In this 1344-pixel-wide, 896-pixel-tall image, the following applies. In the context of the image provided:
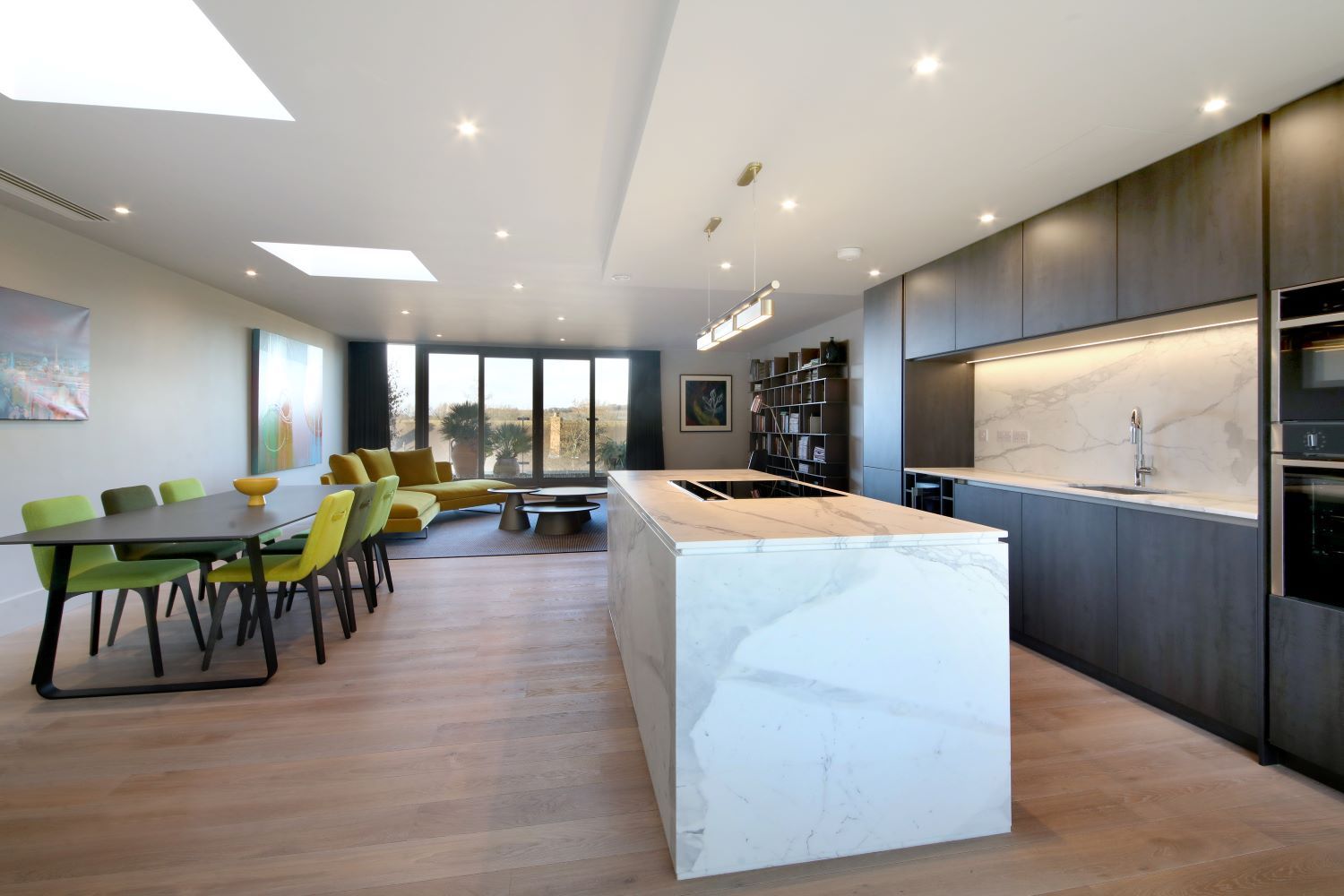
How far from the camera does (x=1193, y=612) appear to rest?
7.43 ft

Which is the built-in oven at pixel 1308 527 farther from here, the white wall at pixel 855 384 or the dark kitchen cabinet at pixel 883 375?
the white wall at pixel 855 384

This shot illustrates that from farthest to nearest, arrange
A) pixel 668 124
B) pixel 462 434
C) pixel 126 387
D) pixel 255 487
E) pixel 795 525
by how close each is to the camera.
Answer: pixel 462 434, pixel 126 387, pixel 255 487, pixel 668 124, pixel 795 525

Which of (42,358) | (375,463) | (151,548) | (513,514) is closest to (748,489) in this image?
(151,548)

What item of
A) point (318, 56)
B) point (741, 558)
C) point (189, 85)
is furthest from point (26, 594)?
point (741, 558)

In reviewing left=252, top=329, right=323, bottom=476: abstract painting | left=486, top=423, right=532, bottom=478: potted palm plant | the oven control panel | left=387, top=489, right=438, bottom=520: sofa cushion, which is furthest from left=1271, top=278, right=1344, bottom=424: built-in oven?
left=486, top=423, right=532, bottom=478: potted palm plant

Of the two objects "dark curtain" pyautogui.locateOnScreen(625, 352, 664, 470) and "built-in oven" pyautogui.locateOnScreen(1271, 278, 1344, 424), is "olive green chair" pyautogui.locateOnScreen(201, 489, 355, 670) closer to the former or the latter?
"built-in oven" pyautogui.locateOnScreen(1271, 278, 1344, 424)

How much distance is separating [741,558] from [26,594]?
15.4 feet

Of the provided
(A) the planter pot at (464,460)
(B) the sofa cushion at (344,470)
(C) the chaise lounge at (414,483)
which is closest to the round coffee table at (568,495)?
(C) the chaise lounge at (414,483)

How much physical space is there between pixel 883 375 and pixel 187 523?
179 inches

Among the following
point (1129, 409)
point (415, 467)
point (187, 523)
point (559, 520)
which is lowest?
point (559, 520)

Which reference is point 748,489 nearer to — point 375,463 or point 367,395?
point 375,463

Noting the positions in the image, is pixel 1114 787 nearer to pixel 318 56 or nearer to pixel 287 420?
pixel 318 56

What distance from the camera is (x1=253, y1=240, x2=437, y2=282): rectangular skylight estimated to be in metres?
4.69

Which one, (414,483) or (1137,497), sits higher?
(1137,497)
